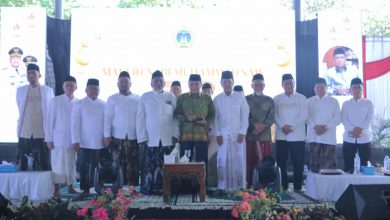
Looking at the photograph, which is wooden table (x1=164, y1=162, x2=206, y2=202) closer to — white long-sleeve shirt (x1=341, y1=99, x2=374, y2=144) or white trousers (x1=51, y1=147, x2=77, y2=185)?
white trousers (x1=51, y1=147, x2=77, y2=185)

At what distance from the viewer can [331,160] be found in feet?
19.0

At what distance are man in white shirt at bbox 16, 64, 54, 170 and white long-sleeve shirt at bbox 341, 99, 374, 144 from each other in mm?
4085

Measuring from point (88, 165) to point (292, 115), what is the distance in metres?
2.79

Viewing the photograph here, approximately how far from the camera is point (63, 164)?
5289mm

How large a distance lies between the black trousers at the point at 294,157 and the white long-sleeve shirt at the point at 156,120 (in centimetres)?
147

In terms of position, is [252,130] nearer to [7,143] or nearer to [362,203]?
[362,203]

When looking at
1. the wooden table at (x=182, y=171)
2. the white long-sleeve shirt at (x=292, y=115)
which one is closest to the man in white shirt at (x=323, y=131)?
the white long-sleeve shirt at (x=292, y=115)

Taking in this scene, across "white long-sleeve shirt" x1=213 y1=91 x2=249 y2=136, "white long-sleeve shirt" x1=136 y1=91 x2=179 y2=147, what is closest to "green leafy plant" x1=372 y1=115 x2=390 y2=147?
"white long-sleeve shirt" x1=213 y1=91 x2=249 y2=136

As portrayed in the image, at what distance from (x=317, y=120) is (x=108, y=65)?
3.50m

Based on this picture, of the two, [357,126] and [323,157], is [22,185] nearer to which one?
[323,157]

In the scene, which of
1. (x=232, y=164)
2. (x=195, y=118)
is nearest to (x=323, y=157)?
(x=232, y=164)

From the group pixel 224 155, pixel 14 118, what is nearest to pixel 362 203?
pixel 224 155

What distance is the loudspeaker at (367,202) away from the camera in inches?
121

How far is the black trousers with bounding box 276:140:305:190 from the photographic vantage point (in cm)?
571
